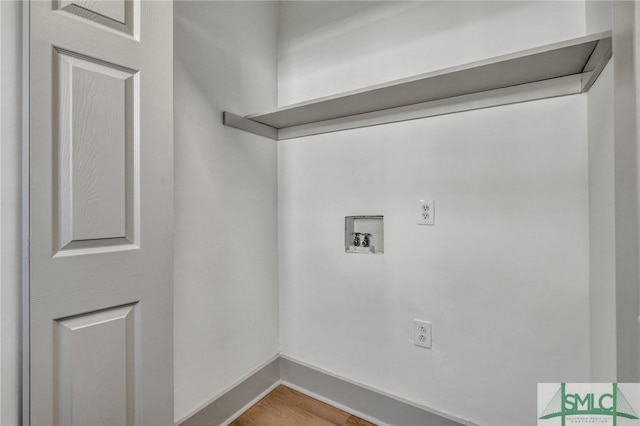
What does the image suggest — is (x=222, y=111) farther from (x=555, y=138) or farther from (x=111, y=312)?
(x=555, y=138)

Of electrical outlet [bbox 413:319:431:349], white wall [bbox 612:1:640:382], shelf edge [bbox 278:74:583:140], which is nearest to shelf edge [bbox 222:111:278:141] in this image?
shelf edge [bbox 278:74:583:140]

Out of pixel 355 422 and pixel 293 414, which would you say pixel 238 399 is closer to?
pixel 293 414

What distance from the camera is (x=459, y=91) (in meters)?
1.39

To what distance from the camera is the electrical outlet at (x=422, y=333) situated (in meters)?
1.52

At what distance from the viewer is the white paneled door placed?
34.6 inches

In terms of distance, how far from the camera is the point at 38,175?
34.3 inches

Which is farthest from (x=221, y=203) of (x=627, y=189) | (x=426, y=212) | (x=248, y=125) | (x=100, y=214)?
(x=627, y=189)

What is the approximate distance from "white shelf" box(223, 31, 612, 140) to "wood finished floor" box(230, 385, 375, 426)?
61.4 inches

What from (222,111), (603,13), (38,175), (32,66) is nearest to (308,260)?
(222,111)

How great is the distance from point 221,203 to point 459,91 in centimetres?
126

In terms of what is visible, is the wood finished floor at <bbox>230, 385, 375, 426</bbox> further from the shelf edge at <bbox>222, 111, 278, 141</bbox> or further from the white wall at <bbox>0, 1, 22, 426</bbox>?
the shelf edge at <bbox>222, 111, 278, 141</bbox>

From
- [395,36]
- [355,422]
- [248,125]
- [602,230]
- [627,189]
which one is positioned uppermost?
[395,36]

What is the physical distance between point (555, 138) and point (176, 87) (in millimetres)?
1628

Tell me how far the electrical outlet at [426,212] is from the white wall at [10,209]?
1.49m
